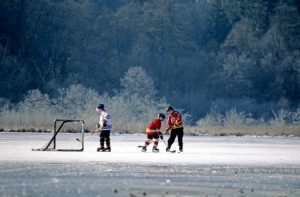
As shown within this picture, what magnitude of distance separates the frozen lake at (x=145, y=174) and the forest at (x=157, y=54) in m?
63.7

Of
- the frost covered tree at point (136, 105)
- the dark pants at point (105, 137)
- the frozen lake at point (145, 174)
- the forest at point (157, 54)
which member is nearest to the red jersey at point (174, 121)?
the frozen lake at point (145, 174)

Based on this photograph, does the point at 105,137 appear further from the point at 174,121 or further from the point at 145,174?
A: the point at 145,174

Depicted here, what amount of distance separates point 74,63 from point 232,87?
17371mm

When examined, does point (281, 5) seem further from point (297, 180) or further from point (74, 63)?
point (297, 180)

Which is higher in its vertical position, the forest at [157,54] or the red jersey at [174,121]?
the forest at [157,54]

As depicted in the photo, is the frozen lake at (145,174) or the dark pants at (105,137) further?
the dark pants at (105,137)

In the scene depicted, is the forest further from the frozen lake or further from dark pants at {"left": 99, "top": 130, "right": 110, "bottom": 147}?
the frozen lake

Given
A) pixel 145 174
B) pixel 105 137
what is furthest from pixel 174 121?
pixel 145 174

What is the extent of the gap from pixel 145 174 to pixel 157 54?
80719mm

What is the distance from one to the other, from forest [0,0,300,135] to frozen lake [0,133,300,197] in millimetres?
63693

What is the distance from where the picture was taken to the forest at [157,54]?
92812 millimetres

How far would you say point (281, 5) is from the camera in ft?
335

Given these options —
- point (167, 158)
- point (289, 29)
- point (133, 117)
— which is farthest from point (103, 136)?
point (289, 29)

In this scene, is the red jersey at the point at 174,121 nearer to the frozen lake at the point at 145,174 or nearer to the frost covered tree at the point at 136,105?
the frozen lake at the point at 145,174
